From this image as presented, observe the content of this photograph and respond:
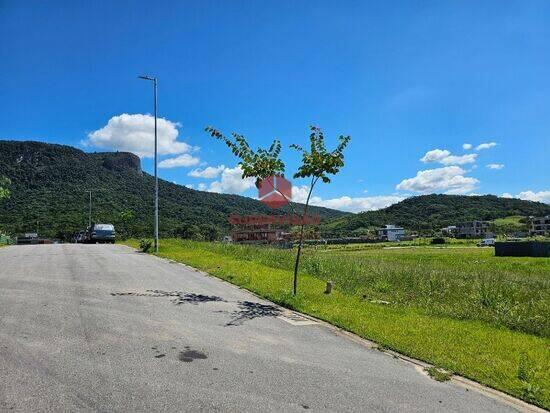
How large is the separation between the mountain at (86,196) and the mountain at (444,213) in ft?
253

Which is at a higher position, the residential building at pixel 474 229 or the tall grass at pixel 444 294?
the residential building at pixel 474 229

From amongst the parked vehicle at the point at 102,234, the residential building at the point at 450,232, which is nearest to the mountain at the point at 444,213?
the residential building at the point at 450,232

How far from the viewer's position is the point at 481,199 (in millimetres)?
196250

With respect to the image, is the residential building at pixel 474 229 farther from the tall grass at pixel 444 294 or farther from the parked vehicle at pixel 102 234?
the tall grass at pixel 444 294

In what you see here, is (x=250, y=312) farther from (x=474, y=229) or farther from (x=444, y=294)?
(x=474, y=229)

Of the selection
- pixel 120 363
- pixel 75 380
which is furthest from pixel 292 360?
pixel 75 380

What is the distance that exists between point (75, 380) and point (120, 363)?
0.73 meters

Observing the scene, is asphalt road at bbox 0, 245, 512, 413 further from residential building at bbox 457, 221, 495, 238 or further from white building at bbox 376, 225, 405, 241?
residential building at bbox 457, 221, 495, 238

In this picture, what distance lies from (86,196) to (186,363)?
282ft

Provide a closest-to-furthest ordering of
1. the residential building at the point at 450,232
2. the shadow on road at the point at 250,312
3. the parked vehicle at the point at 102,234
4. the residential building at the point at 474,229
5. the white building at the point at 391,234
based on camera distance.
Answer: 1. the shadow on road at the point at 250,312
2. the parked vehicle at the point at 102,234
3. the residential building at the point at 450,232
4. the white building at the point at 391,234
5. the residential building at the point at 474,229

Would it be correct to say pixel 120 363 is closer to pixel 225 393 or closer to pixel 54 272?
pixel 225 393

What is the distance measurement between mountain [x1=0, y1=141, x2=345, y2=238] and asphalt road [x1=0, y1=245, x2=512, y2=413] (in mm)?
49715

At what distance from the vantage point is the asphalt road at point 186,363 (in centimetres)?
498

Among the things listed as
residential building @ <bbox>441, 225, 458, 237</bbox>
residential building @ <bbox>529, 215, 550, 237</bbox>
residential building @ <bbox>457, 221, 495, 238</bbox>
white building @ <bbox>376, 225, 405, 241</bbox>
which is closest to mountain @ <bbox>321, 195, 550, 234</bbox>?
residential building @ <bbox>457, 221, 495, 238</bbox>
